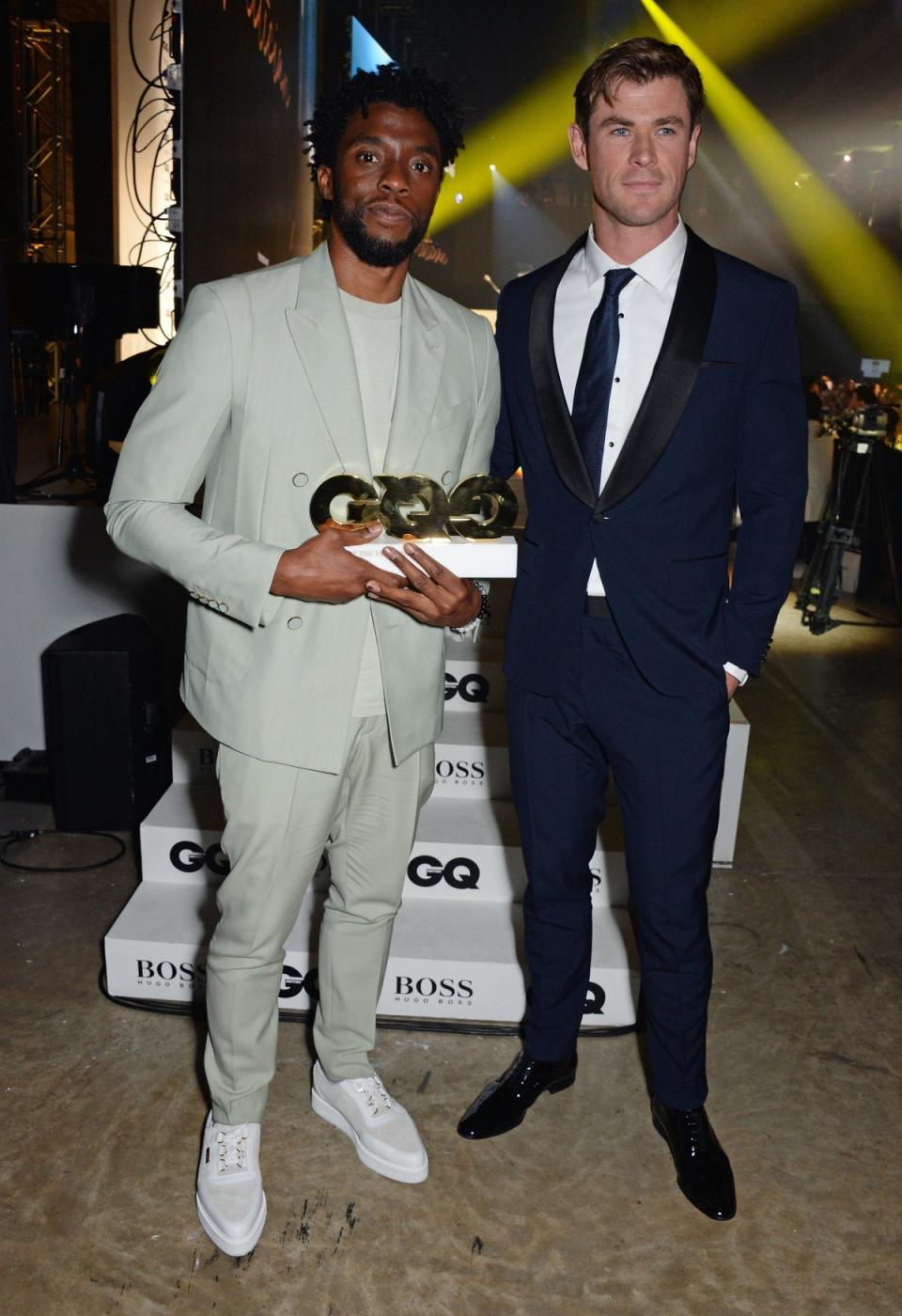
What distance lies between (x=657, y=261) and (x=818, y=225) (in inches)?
342

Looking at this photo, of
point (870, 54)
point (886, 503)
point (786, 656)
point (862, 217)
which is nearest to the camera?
point (786, 656)

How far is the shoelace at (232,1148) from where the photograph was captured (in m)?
1.92

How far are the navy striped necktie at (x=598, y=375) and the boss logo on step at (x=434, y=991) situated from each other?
1205mm

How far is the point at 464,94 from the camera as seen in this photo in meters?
8.95

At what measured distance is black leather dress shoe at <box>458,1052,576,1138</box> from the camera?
2172 millimetres

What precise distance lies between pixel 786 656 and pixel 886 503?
1.27 meters

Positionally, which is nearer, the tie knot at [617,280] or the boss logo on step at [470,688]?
the tie knot at [617,280]

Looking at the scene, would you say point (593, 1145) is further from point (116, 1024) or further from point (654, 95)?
point (654, 95)

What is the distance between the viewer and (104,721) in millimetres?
3326

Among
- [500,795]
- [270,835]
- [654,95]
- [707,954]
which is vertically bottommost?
[500,795]

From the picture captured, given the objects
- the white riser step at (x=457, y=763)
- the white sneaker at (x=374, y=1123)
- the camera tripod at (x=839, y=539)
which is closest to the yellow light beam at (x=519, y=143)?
the camera tripod at (x=839, y=539)

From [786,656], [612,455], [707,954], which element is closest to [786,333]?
[612,455]

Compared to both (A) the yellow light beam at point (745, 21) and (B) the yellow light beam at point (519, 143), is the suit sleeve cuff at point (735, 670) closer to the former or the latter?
(B) the yellow light beam at point (519, 143)

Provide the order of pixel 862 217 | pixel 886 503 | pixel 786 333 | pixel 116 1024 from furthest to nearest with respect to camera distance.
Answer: pixel 862 217 → pixel 886 503 → pixel 116 1024 → pixel 786 333
